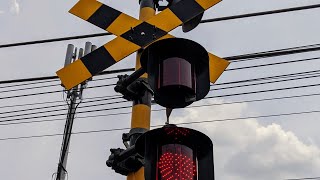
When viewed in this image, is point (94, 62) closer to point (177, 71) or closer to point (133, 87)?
point (133, 87)

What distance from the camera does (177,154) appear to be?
2.27 meters

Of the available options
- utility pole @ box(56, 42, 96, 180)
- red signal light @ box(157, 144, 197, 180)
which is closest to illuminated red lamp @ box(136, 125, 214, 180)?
red signal light @ box(157, 144, 197, 180)

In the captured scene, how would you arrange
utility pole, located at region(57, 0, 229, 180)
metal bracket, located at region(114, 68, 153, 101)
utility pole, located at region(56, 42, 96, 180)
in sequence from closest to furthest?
utility pole, located at region(57, 0, 229, 180), metal bracket, located at region(114, 68, 153, 101), utility pole, located at region(56, 42, 96, 180)

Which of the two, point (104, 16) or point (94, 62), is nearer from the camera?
point (94, 62)

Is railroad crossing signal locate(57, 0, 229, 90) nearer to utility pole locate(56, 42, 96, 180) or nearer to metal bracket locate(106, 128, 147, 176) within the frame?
metal bracket locate(106, 128, 147, 176)

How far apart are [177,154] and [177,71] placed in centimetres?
50

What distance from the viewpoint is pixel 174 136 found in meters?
2.35

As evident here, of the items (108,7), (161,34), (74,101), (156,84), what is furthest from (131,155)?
(74,101)

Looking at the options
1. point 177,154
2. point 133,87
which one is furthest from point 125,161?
point 177,154

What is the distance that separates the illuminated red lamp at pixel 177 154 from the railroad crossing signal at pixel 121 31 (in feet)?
3.03

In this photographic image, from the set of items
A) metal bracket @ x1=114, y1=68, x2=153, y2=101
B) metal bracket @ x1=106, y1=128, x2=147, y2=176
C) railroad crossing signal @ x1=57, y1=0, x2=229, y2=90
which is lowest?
metal bracket @ x1=106, y1=128, x2=147, y2=176

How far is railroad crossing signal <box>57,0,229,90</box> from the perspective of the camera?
10.3ft

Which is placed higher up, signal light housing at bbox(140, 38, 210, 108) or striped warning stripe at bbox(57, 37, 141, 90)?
striped warning stripe at bbox(57, 37, 141, 90)

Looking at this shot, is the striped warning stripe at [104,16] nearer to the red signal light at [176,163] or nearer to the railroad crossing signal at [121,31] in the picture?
the railroad crossing signal at [121,31]
